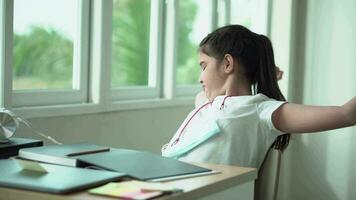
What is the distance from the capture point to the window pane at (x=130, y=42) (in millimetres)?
2445

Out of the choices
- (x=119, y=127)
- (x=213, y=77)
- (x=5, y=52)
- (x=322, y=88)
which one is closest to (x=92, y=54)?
(x=119, y=127)

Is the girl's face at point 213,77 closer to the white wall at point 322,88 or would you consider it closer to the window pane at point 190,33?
the window pane at point 190,33

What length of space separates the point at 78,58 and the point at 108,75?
135 mm

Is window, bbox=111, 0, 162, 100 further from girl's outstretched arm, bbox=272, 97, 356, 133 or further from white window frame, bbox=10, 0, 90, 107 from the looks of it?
girl's outstretched arm, bbox=272, 97, 356, 133

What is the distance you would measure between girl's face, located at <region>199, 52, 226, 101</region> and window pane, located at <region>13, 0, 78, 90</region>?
652mm

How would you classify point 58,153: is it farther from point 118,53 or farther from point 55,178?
→ point 118,53

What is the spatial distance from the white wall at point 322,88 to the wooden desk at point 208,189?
6.71 ft

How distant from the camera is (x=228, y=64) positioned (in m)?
1.75

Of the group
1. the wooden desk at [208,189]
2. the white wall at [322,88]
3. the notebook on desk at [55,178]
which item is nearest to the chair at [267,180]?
the wooden desk at [208,189]

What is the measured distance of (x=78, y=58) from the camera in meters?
2.22

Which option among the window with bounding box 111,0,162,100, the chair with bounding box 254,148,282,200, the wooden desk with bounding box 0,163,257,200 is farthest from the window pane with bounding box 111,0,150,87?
the wooden desk with bounding box 0,163,257,200

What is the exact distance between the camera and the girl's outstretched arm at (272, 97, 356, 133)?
1435 millimetres

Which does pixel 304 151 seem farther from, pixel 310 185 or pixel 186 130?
pixel 186 130

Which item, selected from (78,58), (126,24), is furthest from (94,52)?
(126,24)
